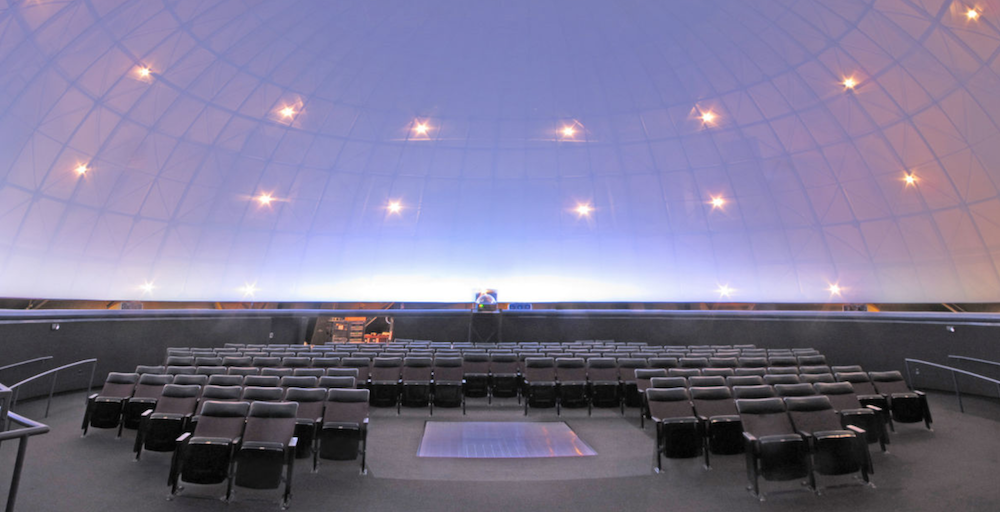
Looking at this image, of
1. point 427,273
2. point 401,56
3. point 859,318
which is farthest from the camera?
point 427,273

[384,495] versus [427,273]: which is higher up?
[427,273]

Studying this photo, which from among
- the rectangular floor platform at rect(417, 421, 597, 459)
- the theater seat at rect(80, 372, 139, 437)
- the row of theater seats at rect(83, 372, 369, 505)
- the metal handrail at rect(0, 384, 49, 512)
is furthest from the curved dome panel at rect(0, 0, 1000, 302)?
the rectangular floor platform at rect(417, 421, 597, 459)

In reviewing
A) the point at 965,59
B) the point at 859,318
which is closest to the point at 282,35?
the point at 965,59

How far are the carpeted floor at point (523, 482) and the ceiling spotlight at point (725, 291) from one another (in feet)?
42.5

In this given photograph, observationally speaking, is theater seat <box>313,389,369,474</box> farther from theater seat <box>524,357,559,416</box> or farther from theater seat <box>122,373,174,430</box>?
theater seat <box>524,357,559,416</box>

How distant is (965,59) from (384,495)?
1931 cm

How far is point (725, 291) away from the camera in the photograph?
20531mm

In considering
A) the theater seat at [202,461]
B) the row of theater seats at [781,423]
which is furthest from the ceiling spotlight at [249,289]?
the row of theater seats at [781,423]

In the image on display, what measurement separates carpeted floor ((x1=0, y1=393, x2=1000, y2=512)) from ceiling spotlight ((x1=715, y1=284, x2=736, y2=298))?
12939mm

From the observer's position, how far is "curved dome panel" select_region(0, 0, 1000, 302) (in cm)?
1408

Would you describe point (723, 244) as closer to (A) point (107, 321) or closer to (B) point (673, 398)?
(B) point (673, 398)

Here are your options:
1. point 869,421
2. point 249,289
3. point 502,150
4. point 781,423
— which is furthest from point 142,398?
point 502,150

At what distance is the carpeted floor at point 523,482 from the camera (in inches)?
202

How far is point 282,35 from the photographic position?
633 inches
